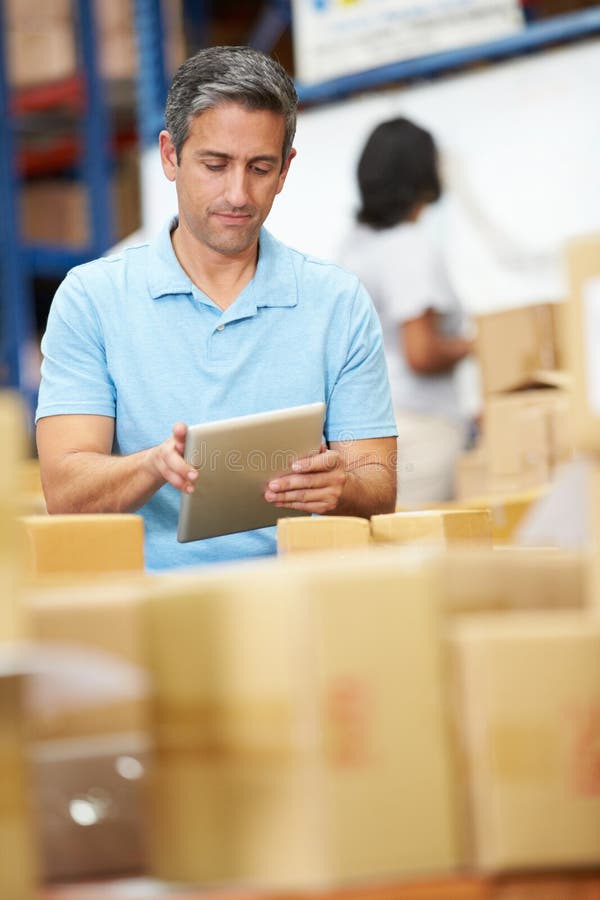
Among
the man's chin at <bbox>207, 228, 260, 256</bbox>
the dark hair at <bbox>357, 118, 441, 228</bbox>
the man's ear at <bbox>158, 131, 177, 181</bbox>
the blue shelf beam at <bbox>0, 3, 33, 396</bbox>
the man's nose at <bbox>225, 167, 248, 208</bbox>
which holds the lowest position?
the man's chin at <bbox>207, 228, 260, 256</bbox>

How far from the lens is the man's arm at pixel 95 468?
193 cm

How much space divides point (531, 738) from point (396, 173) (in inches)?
109

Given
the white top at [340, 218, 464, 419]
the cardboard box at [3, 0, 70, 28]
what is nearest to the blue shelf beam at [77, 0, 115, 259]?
the cardboard box at [3, 0, 70, 28]

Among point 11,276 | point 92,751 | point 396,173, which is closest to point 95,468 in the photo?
point 92,751

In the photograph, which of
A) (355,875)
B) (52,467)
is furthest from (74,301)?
(355,875)

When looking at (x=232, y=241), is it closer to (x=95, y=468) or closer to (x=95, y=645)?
(x=95, y=468)

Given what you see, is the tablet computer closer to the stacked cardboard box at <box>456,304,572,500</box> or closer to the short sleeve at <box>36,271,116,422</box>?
the short sleeve at <box>36,271,116,422</box>

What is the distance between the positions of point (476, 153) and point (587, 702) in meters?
3.71

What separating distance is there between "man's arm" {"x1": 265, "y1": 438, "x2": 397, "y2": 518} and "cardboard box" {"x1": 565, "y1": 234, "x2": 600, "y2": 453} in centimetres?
92

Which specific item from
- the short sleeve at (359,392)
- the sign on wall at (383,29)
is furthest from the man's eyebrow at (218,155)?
the sign on wall at (383,29)

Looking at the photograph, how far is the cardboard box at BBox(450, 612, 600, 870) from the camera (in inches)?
39.0

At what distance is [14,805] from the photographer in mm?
925

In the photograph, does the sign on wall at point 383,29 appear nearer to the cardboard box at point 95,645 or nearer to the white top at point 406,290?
the white top at point 406,290

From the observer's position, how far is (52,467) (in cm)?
220
